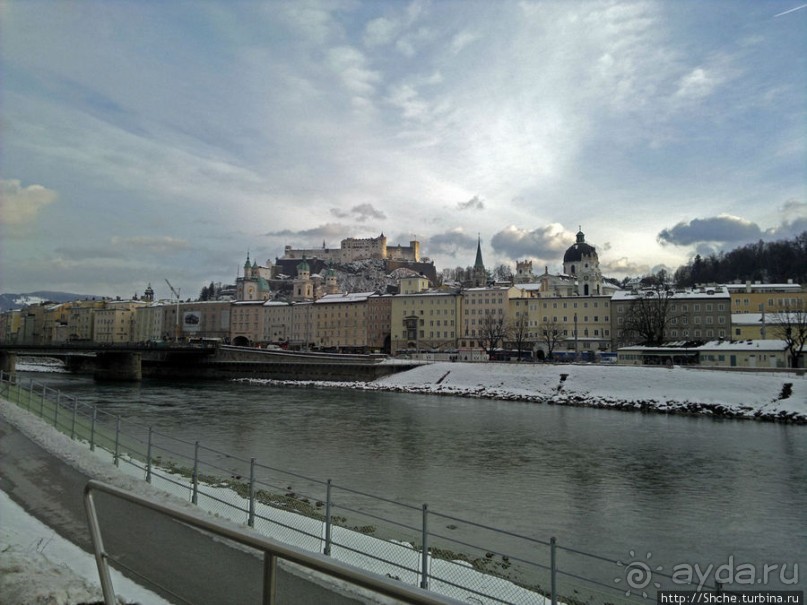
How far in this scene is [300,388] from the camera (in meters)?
65.6

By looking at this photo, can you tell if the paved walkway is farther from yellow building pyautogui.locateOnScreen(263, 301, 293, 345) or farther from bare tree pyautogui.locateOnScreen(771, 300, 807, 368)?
yellow building pyautogui.locateOnScreen(263, 301, 293, 345)

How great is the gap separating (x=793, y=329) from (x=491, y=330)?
39679mm

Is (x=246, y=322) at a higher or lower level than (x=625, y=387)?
higher

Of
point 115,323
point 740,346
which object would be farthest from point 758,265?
point 115,323

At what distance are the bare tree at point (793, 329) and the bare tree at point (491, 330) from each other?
3653 cm

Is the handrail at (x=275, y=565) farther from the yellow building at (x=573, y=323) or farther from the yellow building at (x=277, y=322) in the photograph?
the yellow building at (x=277, y=322)

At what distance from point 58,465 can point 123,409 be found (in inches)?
1099

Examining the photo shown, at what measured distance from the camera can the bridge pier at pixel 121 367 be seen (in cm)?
7412

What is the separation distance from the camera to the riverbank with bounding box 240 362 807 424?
4144cm

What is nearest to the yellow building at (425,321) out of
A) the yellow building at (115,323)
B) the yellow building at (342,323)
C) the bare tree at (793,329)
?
the yellow building at (342,323)

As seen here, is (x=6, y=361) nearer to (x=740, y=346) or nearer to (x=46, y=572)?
(x=46, y=572)

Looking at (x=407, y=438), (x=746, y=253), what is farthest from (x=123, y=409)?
(x=746, y=253)

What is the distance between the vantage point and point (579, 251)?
361 feet

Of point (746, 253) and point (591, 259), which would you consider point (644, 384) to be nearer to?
point (591, 259)
